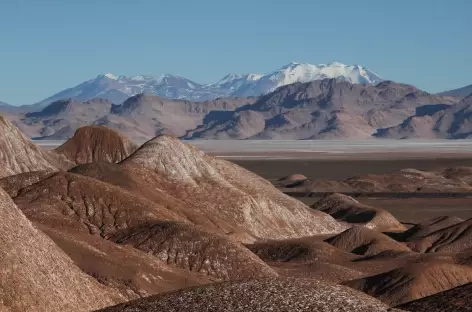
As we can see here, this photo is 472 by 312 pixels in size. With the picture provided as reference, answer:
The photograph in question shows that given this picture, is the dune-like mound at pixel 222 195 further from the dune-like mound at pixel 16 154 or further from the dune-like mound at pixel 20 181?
the dune-like mound at pixel 20 181

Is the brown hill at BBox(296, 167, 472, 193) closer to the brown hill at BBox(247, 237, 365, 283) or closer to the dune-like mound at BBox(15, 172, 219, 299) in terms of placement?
the brown hill at BBox(247, 237, 365, 283)

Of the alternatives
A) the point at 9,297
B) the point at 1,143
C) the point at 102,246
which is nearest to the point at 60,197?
the point at 102,246

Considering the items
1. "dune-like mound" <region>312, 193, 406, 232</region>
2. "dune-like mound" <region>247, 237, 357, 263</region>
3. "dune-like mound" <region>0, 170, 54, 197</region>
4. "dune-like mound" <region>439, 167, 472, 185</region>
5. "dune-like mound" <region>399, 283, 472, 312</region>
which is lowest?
"dune-like mound" <region>439, 167, 472, 185</region>

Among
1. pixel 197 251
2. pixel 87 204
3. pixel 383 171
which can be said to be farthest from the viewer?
pixel 383 171

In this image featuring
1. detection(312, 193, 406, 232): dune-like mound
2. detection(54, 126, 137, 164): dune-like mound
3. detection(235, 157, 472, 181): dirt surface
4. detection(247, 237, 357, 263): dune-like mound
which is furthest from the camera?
detection(235, 157, 472, 181): dirt surface

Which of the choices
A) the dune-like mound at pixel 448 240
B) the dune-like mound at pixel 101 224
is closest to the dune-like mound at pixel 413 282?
the dune-like mound at pixel 101 224

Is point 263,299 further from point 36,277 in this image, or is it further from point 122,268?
point 122,268

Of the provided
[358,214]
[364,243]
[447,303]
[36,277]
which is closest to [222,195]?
[364,243]

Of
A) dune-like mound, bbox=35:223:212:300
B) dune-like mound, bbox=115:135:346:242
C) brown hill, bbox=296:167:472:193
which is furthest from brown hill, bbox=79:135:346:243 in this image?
brown hill, bbox=296:167:472:193
